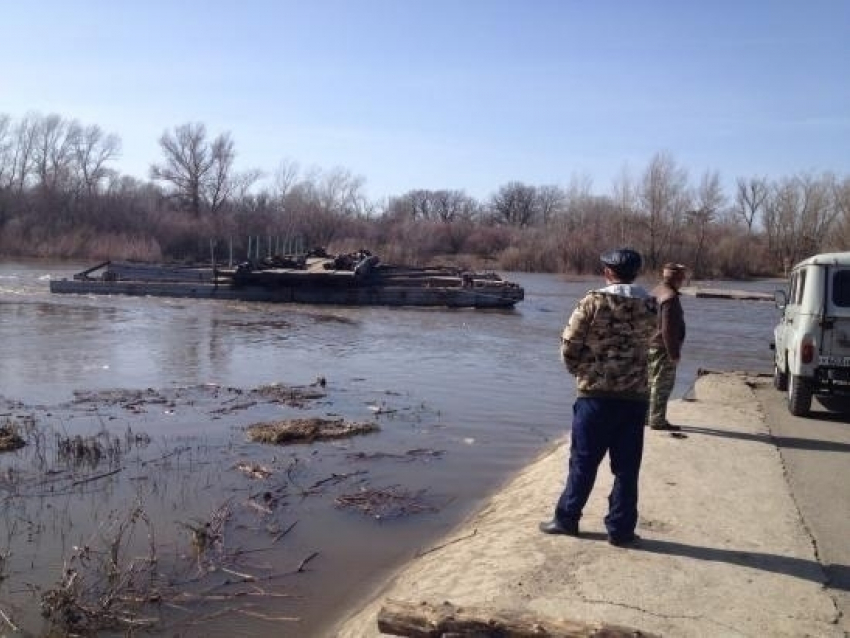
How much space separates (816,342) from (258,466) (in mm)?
6743

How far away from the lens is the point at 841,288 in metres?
10.6

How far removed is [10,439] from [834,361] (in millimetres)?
9611

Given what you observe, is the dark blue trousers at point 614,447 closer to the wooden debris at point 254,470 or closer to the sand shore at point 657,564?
the sand shore at point 657,564

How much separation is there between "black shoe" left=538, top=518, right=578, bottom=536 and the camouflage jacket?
3.18ft

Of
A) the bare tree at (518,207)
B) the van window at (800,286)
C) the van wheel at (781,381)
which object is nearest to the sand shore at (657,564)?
the van window at (800,286)

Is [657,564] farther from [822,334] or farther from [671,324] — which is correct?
[822,334]

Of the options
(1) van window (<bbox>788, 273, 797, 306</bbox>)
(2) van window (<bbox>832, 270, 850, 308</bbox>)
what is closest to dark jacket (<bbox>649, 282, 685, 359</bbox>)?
(2) van window (<bbox>832, 270, 850, 308</bbox>)

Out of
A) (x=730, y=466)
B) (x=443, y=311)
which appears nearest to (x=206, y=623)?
(x=730, y=466)

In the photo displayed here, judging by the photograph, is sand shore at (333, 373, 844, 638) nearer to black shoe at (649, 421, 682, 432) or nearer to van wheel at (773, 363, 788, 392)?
black shoe at (649, 421, 682, 432)

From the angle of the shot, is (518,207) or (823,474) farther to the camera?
(518,207)

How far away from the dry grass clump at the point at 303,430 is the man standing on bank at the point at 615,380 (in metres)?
5.46

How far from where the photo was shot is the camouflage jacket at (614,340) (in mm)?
5562

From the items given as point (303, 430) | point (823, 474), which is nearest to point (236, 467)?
point (303, 430)

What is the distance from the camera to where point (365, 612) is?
5379 millimetres
